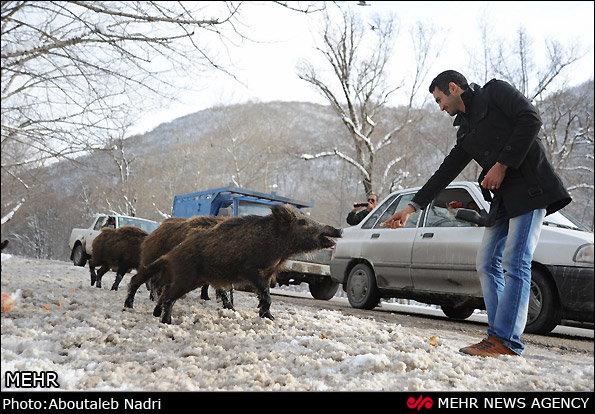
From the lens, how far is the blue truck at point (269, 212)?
10.9 meters

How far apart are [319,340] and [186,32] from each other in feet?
11.9

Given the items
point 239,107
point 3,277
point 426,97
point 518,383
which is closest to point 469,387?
point 518,383

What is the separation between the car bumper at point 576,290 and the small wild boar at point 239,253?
2274 millimetres

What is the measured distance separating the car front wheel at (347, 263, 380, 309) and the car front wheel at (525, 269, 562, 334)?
282cm

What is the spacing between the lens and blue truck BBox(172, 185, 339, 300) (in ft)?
35.7

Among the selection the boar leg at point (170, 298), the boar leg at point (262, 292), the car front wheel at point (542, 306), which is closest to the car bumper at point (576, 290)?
the car front wheel at point (542, 306)

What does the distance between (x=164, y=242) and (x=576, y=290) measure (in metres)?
4.45

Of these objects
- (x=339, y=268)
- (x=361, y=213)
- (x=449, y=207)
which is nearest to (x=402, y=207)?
(x=449, y=207)

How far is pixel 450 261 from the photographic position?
21.6 feet

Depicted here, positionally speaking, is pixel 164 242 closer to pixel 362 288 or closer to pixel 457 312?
pixel 362 288

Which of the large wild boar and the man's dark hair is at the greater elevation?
the man's dark hair

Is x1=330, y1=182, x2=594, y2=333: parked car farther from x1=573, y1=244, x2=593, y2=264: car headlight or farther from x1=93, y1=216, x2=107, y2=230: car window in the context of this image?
x1=93, y1=216, x2=107, y2=230: car window
